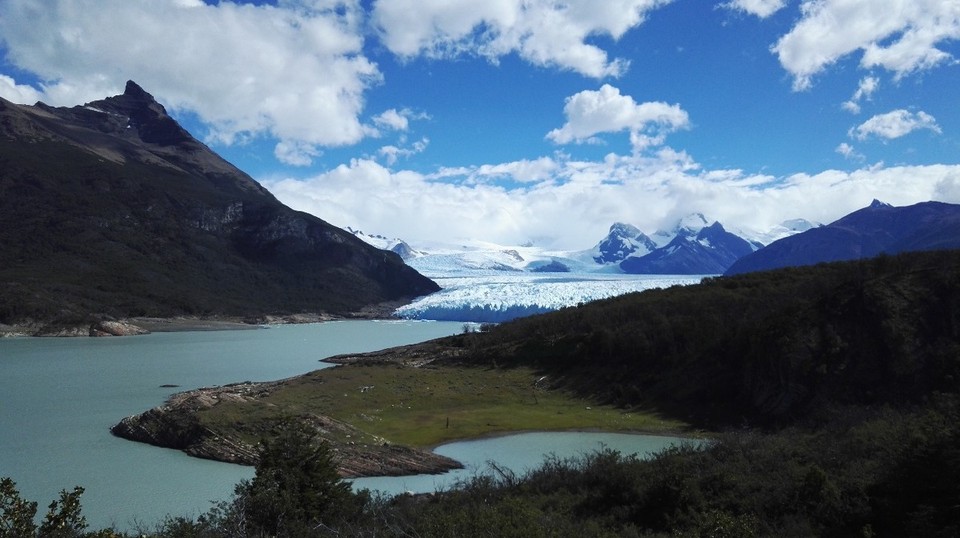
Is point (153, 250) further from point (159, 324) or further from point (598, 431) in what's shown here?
point (598, 431)

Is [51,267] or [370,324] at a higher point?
[51,267]

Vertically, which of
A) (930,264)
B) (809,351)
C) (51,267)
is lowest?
(809,351)

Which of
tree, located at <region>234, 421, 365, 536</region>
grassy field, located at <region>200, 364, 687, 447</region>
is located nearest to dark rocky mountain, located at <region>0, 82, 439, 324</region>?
grassy field, located at <region>200, 364, 687, 447</region>

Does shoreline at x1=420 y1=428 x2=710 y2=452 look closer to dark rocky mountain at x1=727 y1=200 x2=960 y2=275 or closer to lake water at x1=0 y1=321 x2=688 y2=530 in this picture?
lake water at x1=0 y1=321 x2=688 y2=530

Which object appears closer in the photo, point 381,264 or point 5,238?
point 5,238

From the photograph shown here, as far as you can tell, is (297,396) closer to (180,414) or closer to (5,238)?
(180,414)

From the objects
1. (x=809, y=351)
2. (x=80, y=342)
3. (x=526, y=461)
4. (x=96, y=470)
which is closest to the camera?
(x=96, y=470)

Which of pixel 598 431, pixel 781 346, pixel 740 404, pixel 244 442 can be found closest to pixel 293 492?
pixel 244 442

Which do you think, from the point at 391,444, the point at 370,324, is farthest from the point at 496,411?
the point at 370,324
